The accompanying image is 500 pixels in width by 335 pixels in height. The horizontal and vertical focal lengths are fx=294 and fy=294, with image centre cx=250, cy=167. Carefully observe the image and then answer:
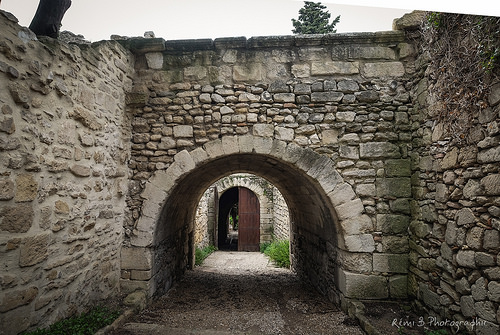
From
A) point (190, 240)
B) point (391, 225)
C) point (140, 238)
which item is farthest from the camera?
point (190, 240)

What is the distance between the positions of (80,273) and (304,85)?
3.35m

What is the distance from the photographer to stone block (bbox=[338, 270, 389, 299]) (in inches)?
137

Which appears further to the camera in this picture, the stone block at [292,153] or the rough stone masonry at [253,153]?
the stone block at [292,153]

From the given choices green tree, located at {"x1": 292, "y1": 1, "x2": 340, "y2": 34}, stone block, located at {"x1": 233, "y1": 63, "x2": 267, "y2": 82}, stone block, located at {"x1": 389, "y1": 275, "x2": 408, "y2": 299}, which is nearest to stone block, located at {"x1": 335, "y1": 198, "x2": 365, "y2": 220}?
stone block, located at {"x1": 389, "y1": 275, "x2": 408, "y2": 299}

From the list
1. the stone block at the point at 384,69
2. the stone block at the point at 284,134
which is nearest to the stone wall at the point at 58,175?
the stone block at the point at 284,134

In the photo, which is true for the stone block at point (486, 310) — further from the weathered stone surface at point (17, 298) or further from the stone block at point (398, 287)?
the weathered stone surface at point (17, 298)

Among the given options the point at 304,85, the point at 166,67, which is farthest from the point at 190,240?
the point at 304,85

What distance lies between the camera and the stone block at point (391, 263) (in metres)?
3.50

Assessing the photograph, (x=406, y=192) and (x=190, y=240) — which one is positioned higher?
(x=406, y=192)

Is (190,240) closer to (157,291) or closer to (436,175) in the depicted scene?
(157,291)

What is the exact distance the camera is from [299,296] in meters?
4.64

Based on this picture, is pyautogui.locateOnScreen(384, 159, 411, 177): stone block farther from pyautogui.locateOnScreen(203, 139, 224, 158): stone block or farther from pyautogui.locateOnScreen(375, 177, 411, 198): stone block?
pyautogui.locateOnScreen(203, 139, 224, 158): stone block

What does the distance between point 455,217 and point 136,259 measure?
3598mm

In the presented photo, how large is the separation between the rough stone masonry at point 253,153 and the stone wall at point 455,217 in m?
0.02
